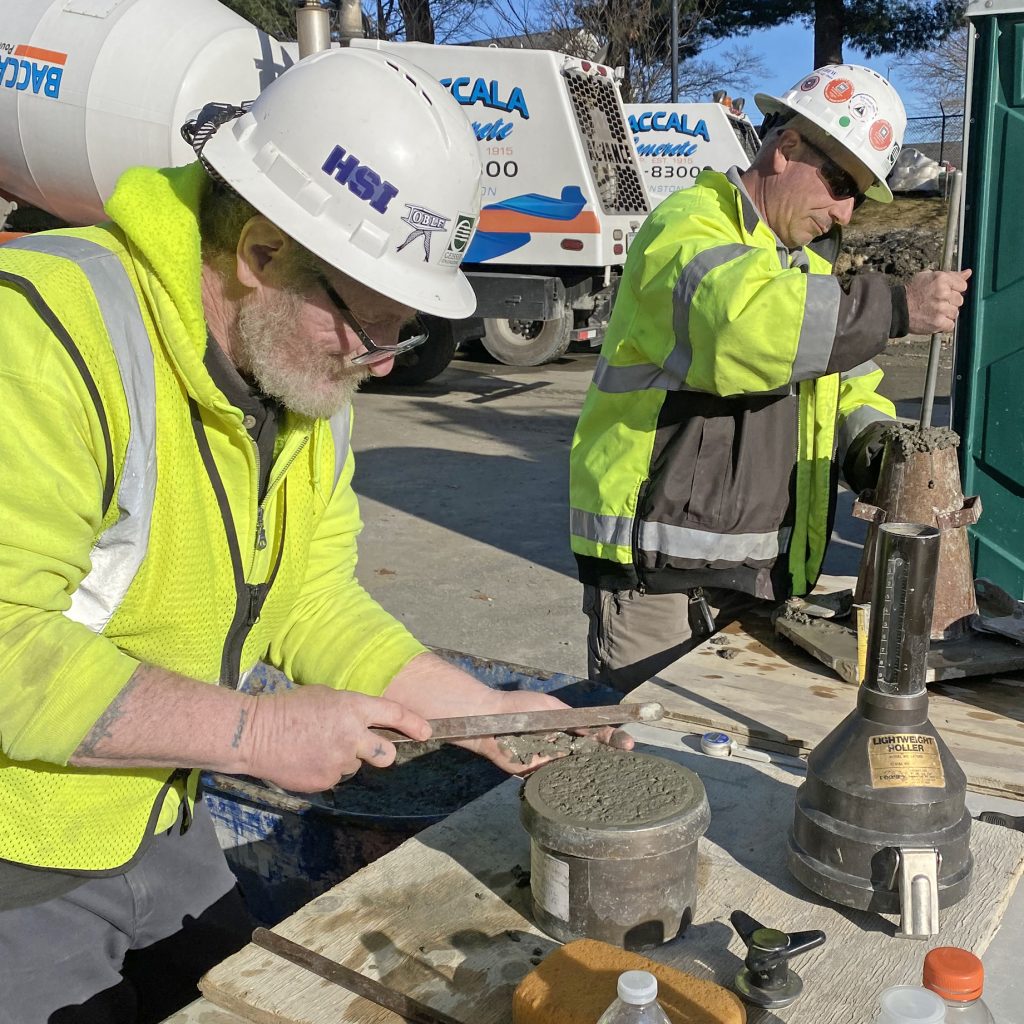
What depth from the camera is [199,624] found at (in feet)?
5.64

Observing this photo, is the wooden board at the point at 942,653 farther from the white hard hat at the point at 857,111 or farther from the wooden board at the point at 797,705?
the white hard hat at the point at 857,111

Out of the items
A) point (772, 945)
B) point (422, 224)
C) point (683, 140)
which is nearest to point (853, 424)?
point (422, 224)

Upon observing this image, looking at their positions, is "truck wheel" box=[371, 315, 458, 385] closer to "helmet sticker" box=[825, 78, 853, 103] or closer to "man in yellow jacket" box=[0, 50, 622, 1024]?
"helmet sticker" box=[825, 78, 853, 103]

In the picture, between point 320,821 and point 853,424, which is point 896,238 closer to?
point 853,424

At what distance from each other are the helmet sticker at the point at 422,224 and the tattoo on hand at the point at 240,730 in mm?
728

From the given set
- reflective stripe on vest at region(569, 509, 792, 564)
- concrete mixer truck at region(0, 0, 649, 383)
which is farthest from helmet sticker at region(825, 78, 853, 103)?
concrete mixer truck at region(0, 0, 649, 383)

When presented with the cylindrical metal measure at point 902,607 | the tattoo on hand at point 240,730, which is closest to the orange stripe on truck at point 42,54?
the tattoo on hand at point 240,730

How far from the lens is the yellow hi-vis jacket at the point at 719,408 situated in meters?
2.36

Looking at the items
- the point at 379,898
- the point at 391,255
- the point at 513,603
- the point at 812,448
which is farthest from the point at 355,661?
the point at 513,603

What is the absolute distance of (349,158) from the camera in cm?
166

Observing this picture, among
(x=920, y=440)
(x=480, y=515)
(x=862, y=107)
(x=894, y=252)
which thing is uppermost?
(x=862, y=107)

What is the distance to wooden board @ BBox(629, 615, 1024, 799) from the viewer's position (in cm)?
220

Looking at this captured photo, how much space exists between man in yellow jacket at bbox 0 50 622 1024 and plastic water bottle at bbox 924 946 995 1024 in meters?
0.80

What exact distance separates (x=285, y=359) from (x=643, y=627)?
145 cm
